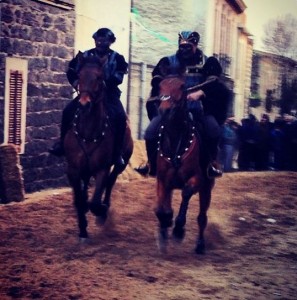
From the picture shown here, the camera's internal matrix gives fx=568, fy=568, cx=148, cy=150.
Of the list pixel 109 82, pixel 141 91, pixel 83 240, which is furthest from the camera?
pixel 141 91

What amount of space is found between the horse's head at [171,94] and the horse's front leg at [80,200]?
153cm

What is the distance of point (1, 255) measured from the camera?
6.15 meters

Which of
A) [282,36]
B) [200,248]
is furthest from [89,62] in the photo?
[282,36]

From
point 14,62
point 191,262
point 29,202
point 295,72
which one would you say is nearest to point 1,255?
point 191,262

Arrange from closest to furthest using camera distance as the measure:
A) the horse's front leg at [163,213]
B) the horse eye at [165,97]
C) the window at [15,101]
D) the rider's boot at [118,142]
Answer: the horse eye at [165,97] → the horse's front leg at [163,213] → the rider's boot at [118,142] → the window at [15,101]

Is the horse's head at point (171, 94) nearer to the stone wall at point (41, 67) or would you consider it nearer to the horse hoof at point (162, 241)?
the horse hoof at point (162, 241)

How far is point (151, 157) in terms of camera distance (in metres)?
7.04

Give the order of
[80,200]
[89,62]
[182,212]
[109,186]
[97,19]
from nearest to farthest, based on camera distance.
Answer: [182,212], [89,62], [80,200], [109,186], [97,19]

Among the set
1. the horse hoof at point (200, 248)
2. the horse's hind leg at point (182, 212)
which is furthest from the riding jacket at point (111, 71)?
the horse hoof at point (200, 248)

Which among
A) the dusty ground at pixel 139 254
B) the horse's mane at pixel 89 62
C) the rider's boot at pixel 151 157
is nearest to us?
the dusty ground at pixel 139 254

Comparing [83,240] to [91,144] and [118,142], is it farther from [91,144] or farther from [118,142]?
[118,142]

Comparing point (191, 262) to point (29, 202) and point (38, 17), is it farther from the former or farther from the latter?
point (38, 17)

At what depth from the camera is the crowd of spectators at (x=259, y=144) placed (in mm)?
15414

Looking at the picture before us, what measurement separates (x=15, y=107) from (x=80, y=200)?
3.71 meters
